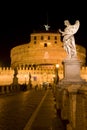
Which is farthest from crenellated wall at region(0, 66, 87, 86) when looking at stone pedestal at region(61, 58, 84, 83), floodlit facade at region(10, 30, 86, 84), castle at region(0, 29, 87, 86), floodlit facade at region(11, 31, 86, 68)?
stone pedestal at region(61, 58, 84, 83)

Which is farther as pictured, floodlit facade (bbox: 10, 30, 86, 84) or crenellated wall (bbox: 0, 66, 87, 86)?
floodlit facade (bbox: 10, 30, 86, 84)

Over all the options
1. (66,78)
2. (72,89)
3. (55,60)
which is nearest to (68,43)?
(66,78)

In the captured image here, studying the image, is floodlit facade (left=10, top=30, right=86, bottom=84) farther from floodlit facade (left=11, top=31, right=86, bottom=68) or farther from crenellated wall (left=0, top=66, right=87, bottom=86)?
crenellated wall (left=0, top=66, right=87, bottom=86)

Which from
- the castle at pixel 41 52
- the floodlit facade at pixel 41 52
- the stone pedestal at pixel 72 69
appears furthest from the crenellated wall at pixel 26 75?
the stone pedestal at pixel 72 69

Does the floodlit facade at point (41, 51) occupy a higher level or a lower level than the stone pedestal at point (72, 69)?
higher

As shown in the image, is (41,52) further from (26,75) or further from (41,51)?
(26,75)

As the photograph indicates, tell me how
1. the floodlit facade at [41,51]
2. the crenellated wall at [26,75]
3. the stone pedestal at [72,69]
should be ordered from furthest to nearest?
1. the floodlit facade at [41,51]
2. the crenellated wall at [26,75]
3. the stone pedestal at [72,69]

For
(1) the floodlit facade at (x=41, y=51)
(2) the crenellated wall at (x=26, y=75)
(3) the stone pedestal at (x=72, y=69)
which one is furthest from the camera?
(1) the floodlit facade at (x=41, y=51)

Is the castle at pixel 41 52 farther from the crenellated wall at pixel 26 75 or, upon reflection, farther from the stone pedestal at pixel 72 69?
the stone pedestal at pixel 72 69

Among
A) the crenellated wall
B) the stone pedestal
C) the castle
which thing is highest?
the castle

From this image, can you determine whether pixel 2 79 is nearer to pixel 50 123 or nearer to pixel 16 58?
pixel 16 58

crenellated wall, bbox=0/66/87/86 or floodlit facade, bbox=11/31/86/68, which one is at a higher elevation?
floodlit facade, bbox=11/31/86/68

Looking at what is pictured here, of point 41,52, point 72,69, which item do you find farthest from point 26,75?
point 72,69

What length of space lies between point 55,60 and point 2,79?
30352 millimetres
